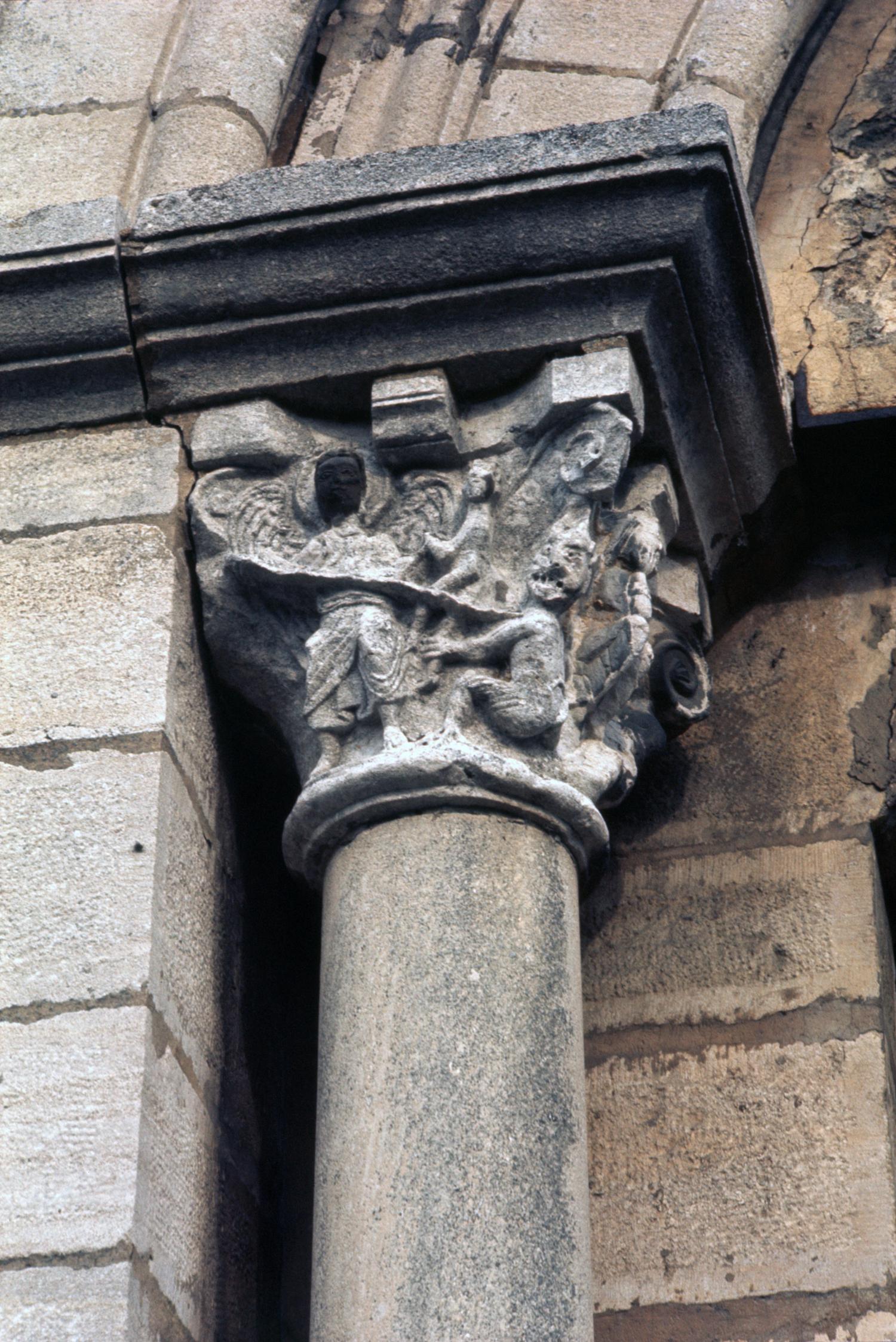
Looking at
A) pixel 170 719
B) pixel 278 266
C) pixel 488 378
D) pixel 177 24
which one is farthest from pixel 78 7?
pixel 170 719

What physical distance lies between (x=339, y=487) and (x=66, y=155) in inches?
37.7

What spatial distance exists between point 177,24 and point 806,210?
1224mm

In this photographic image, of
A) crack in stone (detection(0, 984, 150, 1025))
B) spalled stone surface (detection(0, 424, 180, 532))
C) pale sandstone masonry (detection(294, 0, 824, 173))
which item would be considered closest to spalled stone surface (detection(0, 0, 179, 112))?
pale sandstone masonry (detection(294, 0, 824, 173))

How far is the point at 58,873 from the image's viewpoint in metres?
2.72

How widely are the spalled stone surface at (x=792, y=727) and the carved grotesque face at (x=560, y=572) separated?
0.62 m

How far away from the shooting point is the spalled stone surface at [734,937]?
3.15 metres

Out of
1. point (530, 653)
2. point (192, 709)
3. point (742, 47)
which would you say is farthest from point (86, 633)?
point (742, 47)

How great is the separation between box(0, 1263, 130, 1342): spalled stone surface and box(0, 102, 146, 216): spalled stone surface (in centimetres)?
184

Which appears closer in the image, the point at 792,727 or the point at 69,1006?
the point at 69,1006

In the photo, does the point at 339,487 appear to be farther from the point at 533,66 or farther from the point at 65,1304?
the point at 65,1304

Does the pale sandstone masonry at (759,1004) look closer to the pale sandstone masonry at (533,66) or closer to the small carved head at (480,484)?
the small carved head at (480,484)

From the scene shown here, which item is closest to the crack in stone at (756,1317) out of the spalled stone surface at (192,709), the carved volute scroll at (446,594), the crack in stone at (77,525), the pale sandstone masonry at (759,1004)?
the pale sandstone masonry at (759,1004)

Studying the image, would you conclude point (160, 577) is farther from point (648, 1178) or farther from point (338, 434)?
point (648, 1178)

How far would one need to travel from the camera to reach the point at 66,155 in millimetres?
3514
